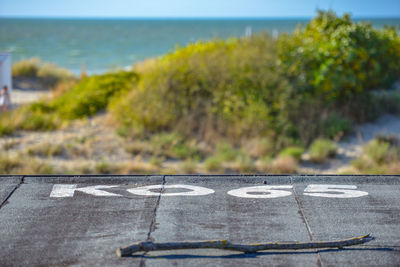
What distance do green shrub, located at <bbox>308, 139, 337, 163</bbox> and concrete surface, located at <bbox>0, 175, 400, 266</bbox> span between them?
4.71m

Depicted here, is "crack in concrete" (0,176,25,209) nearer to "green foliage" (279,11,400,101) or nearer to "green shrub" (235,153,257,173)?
"green shrub" (235,153,257,173)

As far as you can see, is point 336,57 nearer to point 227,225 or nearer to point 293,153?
point 293,153

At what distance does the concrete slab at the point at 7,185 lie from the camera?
5441mm

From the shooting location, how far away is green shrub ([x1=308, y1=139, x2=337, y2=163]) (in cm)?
1093

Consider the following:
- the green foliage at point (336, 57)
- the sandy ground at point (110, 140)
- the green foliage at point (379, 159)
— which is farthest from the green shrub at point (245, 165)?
the green foliage at point (336, 57)

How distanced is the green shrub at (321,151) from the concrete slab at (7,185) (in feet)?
24.0

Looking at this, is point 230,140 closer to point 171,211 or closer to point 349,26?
point 349,26

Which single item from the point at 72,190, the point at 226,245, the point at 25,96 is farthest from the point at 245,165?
the point at 25,96

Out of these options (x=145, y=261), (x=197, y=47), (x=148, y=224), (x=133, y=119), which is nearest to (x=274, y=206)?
(x=148, y=224)

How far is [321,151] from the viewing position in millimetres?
11016

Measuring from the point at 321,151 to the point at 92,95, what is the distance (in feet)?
26.0

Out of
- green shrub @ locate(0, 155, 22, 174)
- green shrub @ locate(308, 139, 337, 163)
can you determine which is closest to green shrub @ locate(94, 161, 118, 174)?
green shrub @ locate(0, 155, 22, 174)

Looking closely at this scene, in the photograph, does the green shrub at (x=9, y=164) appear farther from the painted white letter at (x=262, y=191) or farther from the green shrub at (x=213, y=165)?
the painted white letter at (x=262, y=191)

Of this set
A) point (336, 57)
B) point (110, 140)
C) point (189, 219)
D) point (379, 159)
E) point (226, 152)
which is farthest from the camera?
point (336, 57)
